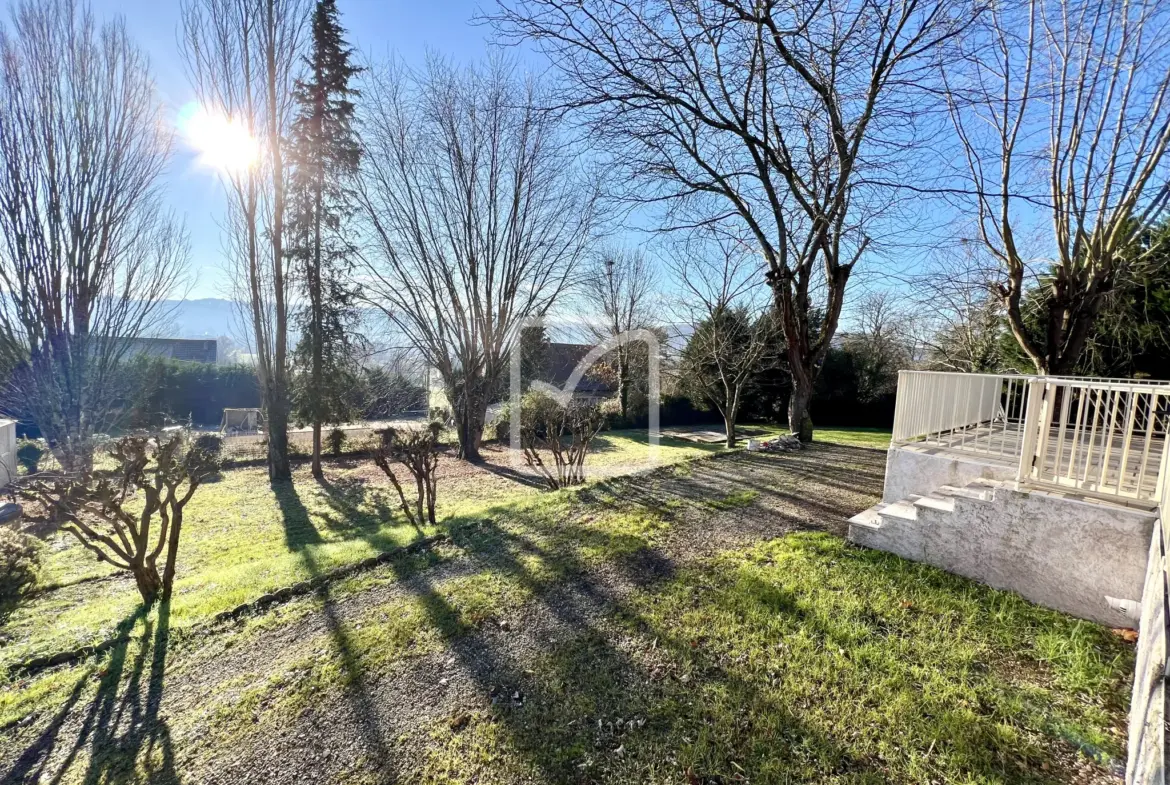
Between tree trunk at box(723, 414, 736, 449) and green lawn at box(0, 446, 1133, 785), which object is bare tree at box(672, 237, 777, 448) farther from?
green lawn at box(0, 446, 1133, 785)

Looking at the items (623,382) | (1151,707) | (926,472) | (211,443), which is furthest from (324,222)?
(1151,707)

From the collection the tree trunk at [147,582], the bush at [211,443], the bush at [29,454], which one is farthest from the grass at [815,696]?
the bush at [211,443]

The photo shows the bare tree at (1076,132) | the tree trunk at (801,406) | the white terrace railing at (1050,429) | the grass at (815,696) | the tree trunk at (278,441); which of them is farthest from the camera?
the tree trunk at (278,441)

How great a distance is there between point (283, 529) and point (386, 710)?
18.5ft

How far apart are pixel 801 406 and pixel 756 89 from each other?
6.38 metres

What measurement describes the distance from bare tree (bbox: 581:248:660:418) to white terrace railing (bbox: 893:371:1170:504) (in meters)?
12.3

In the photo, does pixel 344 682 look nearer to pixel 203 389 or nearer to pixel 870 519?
pixel 870 519

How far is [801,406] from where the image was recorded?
32.7 feet

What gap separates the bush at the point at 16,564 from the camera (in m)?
3.81

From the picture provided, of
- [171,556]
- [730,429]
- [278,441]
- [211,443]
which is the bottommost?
[211,443]

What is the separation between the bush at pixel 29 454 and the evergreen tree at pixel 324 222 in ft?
14.8

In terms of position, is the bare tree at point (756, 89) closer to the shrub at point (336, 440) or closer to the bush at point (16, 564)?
the bush at point (16, 564)

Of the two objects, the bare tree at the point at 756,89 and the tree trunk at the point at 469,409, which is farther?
the tree trunk at the point at 469,409

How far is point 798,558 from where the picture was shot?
3.65m
